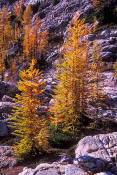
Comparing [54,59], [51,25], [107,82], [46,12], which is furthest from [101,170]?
[46,12]

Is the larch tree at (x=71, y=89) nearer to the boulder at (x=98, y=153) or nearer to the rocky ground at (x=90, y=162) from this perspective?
the boulder at (x=98, y=153)

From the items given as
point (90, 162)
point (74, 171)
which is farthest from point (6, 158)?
point (90, 162)

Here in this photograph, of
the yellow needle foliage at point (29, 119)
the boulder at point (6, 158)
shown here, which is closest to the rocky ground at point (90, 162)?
the boulder at point (6, 158)

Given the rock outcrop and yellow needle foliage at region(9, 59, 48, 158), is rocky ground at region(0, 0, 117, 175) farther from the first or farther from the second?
yellow needle foliage at region(9, 59, 48, 158)

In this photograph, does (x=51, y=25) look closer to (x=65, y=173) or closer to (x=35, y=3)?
(x=35, y=3)

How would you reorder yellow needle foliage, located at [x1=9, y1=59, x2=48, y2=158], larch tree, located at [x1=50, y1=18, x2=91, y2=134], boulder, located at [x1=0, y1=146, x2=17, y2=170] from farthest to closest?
larch tree, located at [x1=50, y1=18, x2=91, y2=134], boulder, located at [x1=0, y1=146, x2=17, y2=170], yellow needle foliage, located at [x1=9, y1=59, x2=48, y2=158]

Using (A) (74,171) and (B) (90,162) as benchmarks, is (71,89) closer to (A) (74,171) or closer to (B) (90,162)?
(B) (90,162)

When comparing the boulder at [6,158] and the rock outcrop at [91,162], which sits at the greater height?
the rock outcrop at [91,162]

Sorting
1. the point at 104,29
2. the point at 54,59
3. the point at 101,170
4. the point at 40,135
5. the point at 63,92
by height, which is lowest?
the point at 101,170

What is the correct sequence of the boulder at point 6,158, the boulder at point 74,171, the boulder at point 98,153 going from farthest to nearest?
the boulder at point 6,158, the boulder at point 98,153, the boulder at point 74,171

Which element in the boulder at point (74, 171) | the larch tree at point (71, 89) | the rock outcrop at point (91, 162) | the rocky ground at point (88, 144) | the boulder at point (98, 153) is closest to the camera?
the boulder at point (74, 171)

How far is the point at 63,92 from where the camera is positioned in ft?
32.8

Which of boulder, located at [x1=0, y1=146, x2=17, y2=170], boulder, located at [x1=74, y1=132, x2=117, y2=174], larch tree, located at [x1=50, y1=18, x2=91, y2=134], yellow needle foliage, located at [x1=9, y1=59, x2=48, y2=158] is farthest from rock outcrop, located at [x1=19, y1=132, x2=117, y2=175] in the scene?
larch tree, located at [x1=50, y1=18, x2=91, y2=134]

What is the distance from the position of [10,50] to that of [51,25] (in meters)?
15.9
